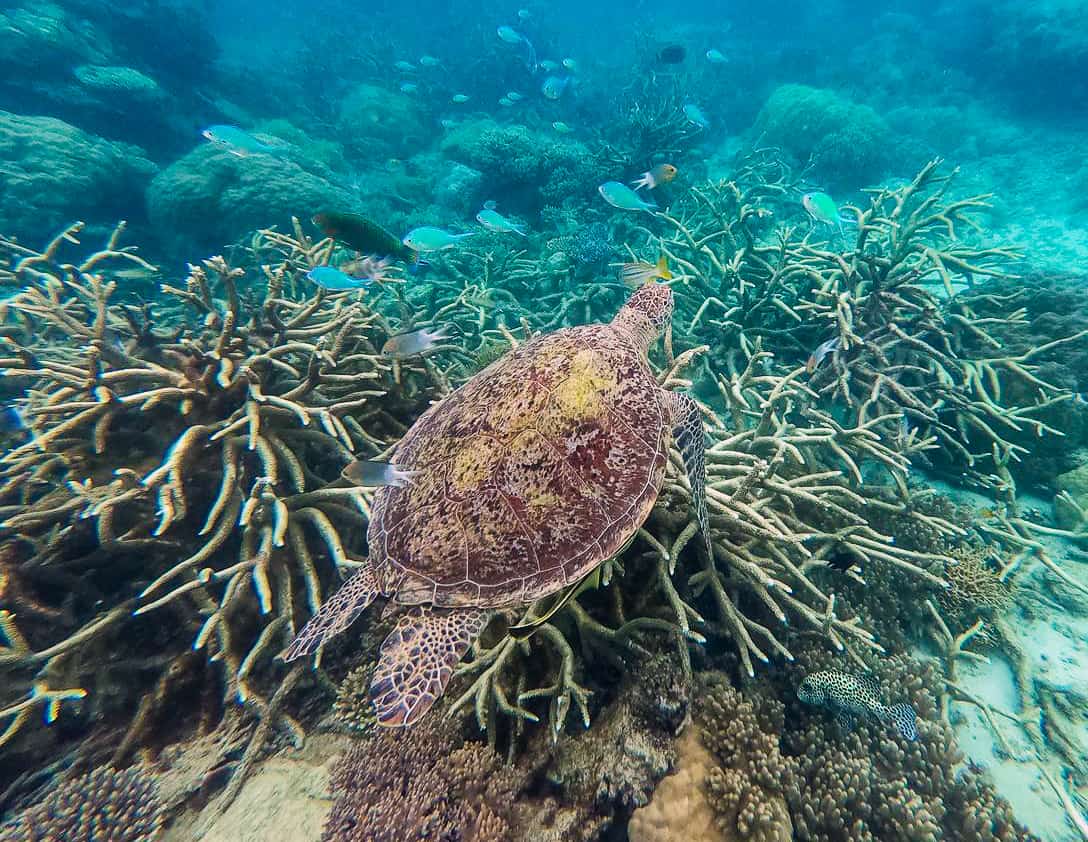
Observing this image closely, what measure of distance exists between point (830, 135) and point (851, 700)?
1717cm

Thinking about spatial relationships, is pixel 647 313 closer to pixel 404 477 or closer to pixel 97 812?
pixel 404 477

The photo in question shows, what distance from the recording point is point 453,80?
22.6 metres

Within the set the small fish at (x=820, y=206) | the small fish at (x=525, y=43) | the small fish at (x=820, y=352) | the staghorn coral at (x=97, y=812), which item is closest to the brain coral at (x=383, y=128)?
the small fish at (x=525, y=43)

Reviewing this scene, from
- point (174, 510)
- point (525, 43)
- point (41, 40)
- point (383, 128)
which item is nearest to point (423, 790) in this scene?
point (174, 510)

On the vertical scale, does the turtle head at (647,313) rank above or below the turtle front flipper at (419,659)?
above

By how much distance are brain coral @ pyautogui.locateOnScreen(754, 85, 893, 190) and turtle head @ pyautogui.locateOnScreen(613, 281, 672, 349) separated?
510 inches

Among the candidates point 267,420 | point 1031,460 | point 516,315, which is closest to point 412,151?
point 516,315

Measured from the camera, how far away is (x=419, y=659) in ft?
6.19

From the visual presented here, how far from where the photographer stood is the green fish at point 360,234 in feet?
11.7

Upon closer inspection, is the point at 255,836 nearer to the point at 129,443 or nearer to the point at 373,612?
the point at 373,612

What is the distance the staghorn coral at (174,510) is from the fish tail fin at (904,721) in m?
3.00

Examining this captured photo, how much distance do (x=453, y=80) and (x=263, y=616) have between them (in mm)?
27310

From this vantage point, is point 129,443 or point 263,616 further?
point 129,443

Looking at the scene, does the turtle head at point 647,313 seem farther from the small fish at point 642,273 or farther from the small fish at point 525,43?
the small fish at point 525,43
